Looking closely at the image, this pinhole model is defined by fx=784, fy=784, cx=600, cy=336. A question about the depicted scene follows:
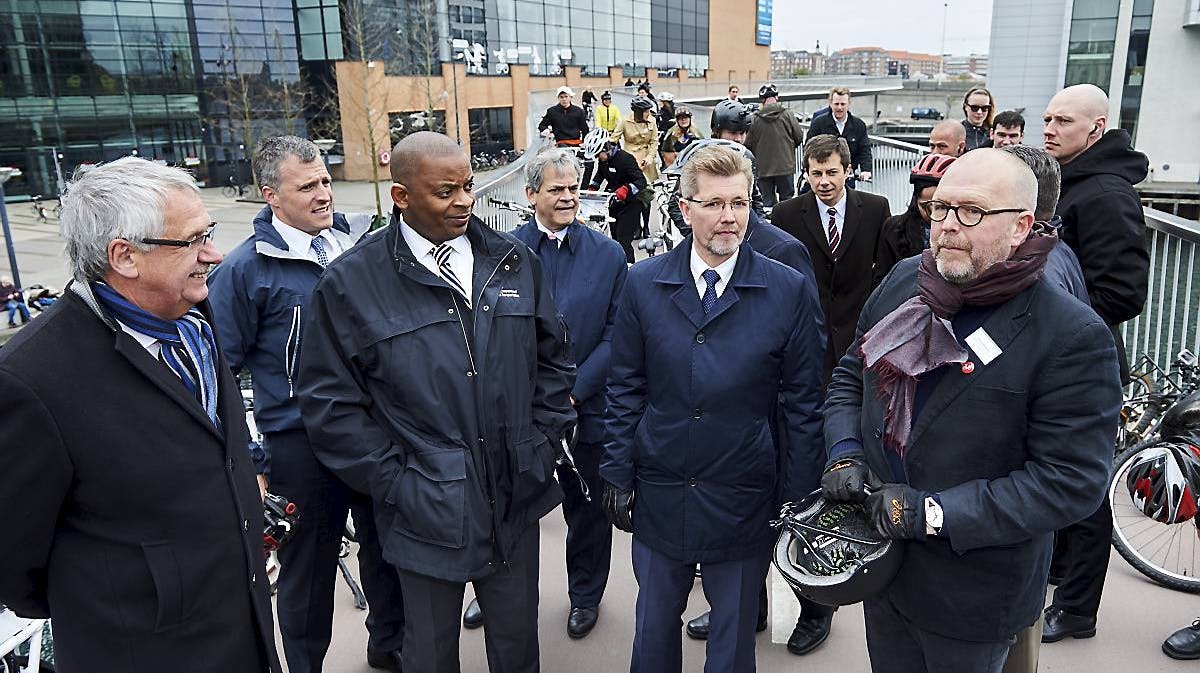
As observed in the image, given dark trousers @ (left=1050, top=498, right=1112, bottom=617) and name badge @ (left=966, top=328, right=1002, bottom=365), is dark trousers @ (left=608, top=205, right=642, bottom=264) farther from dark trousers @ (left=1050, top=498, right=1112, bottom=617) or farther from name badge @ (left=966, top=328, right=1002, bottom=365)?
name badge @ (left=966, top=328, right=1002, bottom=365)

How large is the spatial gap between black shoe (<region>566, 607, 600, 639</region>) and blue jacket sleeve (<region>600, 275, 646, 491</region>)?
103 centimetres

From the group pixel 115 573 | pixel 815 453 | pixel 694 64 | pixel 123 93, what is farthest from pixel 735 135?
pixel 694 64

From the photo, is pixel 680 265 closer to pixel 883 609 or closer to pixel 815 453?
pixel 815 453

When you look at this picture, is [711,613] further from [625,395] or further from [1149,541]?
[1149,541]

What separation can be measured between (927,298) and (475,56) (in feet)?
132

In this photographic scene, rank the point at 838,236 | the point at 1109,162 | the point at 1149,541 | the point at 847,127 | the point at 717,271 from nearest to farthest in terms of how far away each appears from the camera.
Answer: the point at 717,271, the point at 1109,162, the point at 1149,541, the point at 838,236, the point at 847,127

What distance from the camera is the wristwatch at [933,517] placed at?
1916 millimetres

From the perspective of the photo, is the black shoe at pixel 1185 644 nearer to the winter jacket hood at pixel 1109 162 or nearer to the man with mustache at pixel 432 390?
the winter jacket hood at pixel 1109 162

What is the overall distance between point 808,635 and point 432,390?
6.32ft

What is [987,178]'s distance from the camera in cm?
191

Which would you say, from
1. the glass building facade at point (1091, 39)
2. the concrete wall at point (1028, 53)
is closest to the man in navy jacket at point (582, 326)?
the concrete wall at point (1028, 53)

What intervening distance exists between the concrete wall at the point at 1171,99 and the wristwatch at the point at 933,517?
4120 centimetres

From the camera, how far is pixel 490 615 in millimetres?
2650

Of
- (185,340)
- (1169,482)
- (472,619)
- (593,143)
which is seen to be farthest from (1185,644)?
(593,143)
